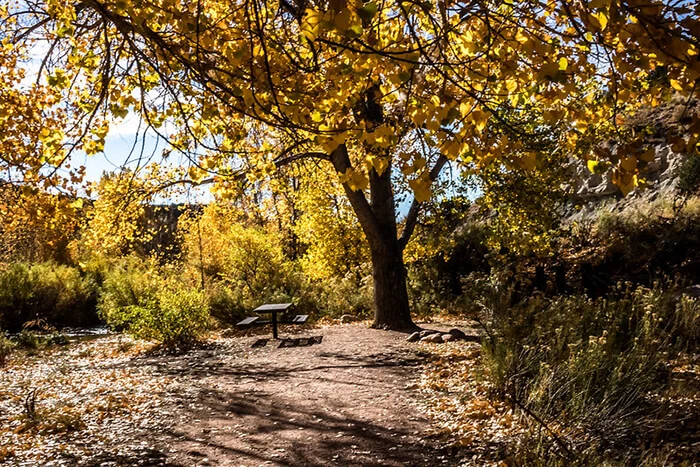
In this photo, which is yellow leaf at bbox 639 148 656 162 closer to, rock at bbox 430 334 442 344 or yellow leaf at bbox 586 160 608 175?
yellow leaf at bbox 586 160 608 175

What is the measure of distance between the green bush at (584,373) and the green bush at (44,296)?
14.0 metres

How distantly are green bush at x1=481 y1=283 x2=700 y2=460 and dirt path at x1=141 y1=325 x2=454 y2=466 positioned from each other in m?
0.90

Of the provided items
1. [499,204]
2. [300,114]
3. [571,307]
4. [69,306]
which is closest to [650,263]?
[499,204]

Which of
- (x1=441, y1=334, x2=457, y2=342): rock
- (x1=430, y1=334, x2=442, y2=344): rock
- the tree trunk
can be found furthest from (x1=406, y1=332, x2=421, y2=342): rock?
the tree trunk

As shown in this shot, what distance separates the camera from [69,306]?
58.1 feet

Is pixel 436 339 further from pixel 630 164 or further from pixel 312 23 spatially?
pixel 312 23

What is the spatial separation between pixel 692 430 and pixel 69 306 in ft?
59.4

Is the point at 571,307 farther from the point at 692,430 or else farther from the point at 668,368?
the point at 692,430

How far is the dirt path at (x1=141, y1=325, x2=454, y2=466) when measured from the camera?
4.40 m

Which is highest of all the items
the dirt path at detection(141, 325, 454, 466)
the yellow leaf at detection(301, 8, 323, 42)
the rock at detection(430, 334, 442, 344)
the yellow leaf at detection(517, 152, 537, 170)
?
the yellow leaf at detection(301, 8, 323, 42)

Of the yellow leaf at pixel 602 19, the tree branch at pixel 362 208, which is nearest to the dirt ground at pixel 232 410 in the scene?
the tree branch at pixel 362 208

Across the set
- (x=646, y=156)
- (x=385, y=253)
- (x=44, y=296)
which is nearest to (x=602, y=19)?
(x=646, y=156)

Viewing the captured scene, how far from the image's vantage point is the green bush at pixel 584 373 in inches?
152

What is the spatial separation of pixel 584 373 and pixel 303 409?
276 centimetres
